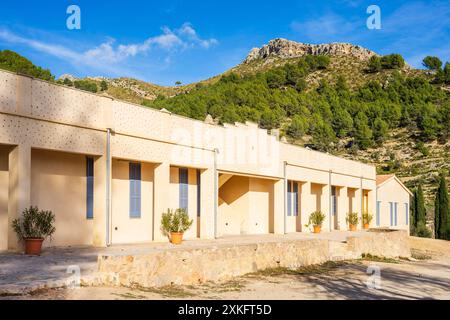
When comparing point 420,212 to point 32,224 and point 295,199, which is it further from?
point 32,224

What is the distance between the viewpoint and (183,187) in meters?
21.7

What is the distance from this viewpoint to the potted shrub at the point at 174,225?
19172 millimetres

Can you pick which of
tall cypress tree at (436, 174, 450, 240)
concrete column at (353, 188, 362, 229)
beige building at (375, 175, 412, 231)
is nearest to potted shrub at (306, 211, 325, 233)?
concrete column at (353, 188, 362, 229)

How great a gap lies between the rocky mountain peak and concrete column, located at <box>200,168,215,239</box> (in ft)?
245

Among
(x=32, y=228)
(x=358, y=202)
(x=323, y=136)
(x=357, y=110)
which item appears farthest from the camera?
(x=357, y=110)

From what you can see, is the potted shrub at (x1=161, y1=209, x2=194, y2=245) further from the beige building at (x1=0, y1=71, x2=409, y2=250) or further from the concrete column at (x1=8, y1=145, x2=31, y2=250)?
the concrete column at (x1=8, y1=145, x2=31, y2=250)

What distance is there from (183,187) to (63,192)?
6122 mm

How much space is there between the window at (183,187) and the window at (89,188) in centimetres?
483

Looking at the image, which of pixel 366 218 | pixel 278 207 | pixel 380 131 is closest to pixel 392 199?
pixel 366 218

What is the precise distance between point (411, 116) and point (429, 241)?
3083cm

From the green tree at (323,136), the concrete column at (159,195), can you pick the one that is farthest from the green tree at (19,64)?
the green tree at (323,136)

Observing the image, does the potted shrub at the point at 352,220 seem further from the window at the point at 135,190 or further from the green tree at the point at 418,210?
the window at the point at 135,190

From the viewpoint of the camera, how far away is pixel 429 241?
36.9 meters
